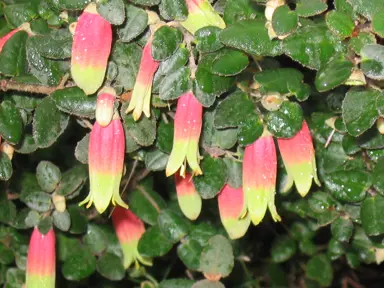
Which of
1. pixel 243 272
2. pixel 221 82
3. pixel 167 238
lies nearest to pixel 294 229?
pixel 243 272

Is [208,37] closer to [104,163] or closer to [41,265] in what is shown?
[104,163]

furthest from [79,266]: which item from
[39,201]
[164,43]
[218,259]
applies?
[164,43]

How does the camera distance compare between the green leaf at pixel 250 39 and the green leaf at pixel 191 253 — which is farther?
the green leaf at pixel 191 253

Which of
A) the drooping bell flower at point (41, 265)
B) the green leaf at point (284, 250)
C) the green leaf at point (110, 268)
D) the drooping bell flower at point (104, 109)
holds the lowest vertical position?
the green leaf at point (284, 250)

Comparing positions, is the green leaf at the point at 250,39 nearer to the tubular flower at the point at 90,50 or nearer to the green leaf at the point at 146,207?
the tubular flower at the point at 90,50

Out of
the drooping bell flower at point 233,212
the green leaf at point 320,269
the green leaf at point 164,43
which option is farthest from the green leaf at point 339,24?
the green leaf at point 320,269

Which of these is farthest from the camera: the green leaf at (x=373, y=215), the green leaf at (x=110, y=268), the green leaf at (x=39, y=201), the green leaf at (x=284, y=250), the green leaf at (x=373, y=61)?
the green leaf at (x=284, y=250)
